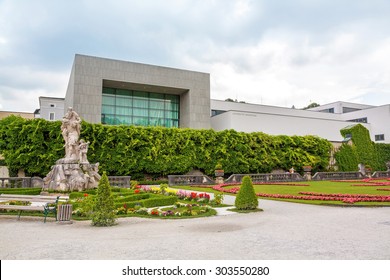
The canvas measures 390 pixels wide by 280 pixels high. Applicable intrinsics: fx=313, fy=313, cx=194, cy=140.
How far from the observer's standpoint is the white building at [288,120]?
49.8 m

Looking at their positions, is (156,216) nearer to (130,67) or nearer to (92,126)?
(92,126)

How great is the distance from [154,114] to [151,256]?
44.2 meters

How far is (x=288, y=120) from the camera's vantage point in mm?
53250

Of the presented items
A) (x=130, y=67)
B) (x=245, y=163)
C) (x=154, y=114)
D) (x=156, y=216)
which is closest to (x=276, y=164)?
(x=245, y=163)

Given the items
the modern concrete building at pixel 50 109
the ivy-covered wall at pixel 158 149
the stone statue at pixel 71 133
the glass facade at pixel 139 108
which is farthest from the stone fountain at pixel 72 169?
the modern concrete building at pixel 50 109

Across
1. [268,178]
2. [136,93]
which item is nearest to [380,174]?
[268,178]

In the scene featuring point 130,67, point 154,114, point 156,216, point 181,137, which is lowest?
point 156,216

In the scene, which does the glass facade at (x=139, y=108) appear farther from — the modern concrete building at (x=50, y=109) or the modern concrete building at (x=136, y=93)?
the modern concrete building at (x=50, y=109)

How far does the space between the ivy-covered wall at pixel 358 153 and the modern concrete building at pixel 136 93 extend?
1984cm

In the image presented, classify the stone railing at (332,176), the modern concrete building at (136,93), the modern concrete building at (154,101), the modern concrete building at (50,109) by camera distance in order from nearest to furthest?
the stone railing at (332,176) < the modern concrete building at (136,93) < the modern concrete building at (154,101) < the modern concrete building at (50,109)

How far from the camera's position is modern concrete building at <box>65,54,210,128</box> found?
140ft

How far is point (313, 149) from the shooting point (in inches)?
1601

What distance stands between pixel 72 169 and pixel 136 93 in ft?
102

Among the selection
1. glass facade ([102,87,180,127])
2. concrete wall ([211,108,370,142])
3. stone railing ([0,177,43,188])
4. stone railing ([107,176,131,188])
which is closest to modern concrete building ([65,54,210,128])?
glass facade ([102,87,180,127])
